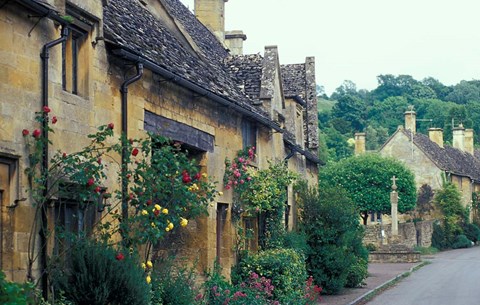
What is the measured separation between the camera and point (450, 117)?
112 m

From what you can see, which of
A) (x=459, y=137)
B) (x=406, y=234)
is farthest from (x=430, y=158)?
(x=459, y=137)

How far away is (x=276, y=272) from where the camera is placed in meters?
19.7

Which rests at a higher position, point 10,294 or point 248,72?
point 248,72

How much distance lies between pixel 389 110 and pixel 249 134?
124 meters

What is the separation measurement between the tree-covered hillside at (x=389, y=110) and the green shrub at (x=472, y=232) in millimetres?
23687

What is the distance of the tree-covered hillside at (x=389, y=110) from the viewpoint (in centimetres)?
11339

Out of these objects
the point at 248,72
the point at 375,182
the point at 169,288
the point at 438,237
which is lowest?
the point at 438,237

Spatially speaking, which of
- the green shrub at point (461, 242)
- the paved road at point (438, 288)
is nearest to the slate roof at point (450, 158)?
the green shrub at point (461, 242)

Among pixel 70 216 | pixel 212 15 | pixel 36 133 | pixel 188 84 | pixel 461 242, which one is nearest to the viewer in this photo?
pixel 36 133

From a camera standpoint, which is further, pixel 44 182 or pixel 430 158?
pixel 430 158

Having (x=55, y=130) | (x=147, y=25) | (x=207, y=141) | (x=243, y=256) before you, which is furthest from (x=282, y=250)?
(x=55, y=130)

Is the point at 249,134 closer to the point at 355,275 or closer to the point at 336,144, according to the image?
the point at 355,275

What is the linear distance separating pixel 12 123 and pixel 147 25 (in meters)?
7.50

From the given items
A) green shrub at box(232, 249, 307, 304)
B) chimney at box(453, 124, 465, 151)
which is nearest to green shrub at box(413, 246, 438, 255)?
chimney at box(453, 124, 465, 151)
